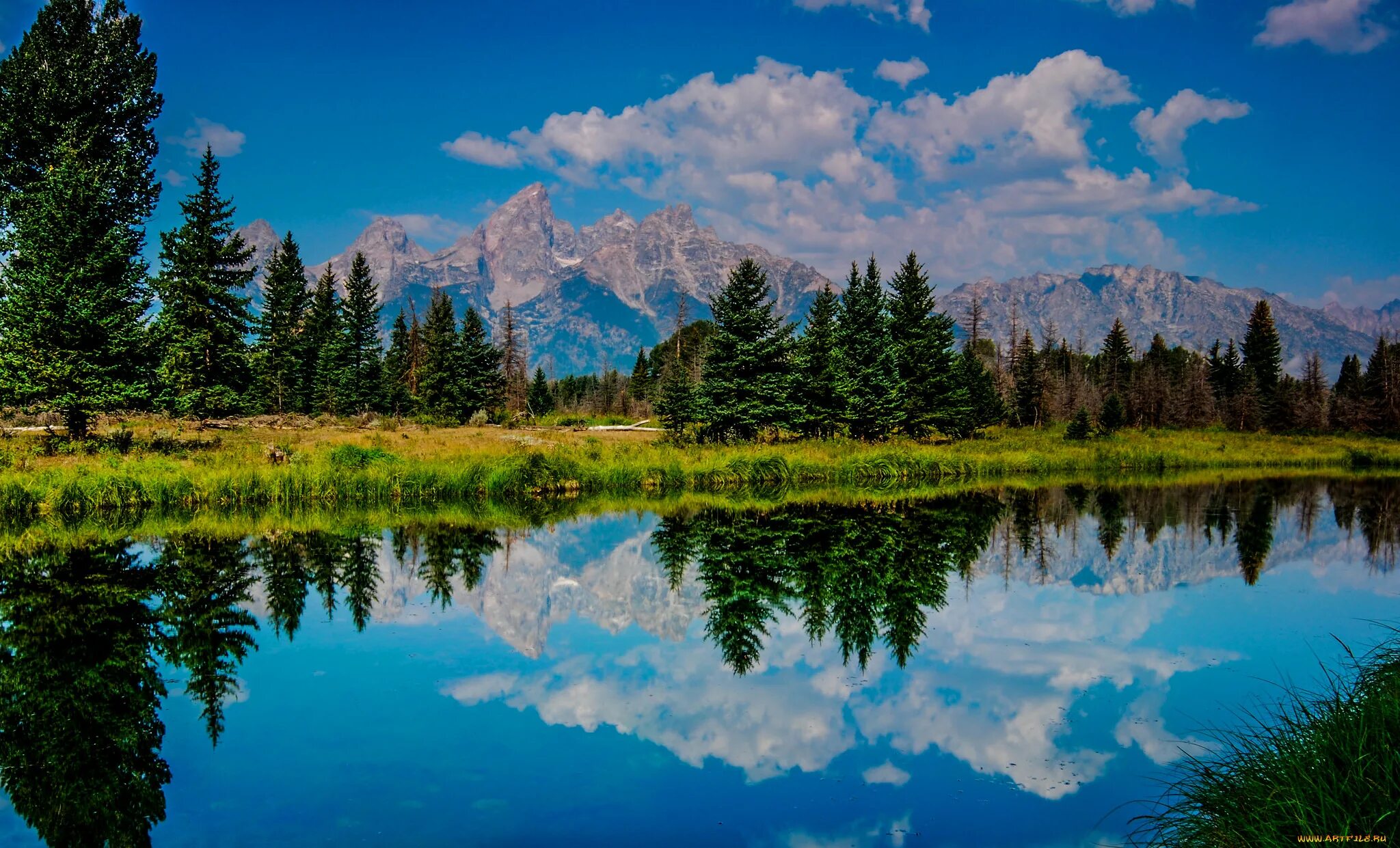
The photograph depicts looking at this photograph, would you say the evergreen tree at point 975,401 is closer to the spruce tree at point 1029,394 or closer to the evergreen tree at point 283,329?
the spruce tree at point 1029,394

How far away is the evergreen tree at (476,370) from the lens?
58.5 m

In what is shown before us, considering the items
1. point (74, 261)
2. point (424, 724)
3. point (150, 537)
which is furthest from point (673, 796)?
point (74, 261)

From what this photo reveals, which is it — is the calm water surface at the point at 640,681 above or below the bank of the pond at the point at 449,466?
below

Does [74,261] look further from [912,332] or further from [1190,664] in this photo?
Result: [912,332]

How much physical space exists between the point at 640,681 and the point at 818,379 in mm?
32049

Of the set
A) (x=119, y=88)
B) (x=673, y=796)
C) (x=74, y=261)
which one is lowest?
(x=673, y=796)

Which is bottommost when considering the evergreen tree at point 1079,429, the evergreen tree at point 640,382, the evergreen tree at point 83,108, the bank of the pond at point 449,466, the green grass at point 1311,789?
the green grass at point 1311,789

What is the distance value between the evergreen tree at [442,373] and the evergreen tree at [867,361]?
96.1 feet

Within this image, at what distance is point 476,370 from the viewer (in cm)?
5978

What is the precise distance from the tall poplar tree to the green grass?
31.3m

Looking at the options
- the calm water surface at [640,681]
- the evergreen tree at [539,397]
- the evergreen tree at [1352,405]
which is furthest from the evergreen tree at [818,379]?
the evergreen tree at [1352,405]

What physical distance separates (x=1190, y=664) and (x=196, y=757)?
11.8 metres

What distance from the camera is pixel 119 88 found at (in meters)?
35.1

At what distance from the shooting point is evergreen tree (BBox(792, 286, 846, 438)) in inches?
1574
